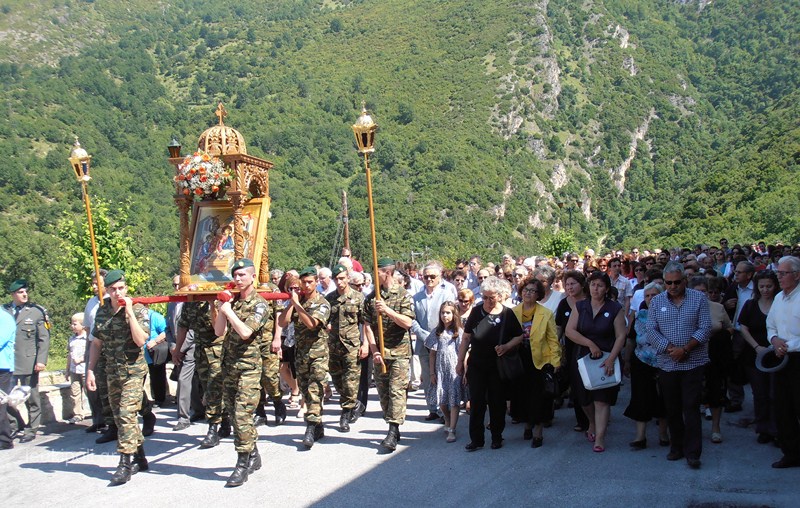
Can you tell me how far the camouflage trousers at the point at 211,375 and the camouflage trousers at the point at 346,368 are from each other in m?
1.33

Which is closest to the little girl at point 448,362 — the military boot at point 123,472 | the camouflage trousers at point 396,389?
the camouflage trousers at point 396,389

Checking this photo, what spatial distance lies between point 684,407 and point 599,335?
109 centimetres

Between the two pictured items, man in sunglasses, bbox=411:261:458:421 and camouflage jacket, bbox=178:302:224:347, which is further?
man in sunglasses, bbox=411:261:458:421

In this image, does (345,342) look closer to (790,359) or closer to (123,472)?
(123,472)

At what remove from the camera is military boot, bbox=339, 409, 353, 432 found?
9.23 meters

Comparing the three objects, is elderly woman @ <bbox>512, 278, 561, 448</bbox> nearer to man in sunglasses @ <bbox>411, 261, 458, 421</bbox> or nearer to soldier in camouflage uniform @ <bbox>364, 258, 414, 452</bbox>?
soldier in camouflage uniform @ <bbox>364, 258, 414, 452</bbox>

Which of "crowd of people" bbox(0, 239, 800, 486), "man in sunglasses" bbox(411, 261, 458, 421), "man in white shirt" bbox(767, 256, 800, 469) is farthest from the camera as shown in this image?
"man in sunglasses" bbox(411, 261, 458, 421)

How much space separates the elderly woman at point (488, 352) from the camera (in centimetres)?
803

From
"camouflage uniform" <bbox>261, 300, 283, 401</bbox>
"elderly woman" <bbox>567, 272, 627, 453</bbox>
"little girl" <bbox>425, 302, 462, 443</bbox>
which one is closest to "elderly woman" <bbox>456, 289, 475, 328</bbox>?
"little girl" <bbox>425, 302, 462, 443</bbox>

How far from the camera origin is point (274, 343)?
354 inches

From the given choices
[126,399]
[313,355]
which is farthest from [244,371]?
[313,355]

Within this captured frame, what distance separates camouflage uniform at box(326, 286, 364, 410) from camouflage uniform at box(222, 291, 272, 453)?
181 centimetres

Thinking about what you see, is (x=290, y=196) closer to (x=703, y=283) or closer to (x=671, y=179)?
(x=671, y=179)

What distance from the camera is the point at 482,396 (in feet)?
26.5
